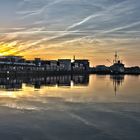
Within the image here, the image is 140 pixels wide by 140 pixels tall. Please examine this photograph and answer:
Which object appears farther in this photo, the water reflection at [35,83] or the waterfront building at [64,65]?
the waterfront building at [64,65]

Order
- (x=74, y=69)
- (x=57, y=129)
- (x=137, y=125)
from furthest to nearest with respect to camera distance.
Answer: (x=74, y=69)
(x=137, y=125)
(x=57, y=129)

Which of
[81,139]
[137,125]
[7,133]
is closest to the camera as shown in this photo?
[81,139]

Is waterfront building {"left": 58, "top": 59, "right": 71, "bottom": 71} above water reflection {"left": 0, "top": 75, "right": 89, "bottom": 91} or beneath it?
above

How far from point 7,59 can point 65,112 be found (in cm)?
13564

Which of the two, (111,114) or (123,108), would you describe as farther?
(123,108)

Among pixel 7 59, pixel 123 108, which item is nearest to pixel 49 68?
pixel 7 59

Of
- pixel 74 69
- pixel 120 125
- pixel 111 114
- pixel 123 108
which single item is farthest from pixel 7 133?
pixel 74 69

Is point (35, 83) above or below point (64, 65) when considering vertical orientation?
below

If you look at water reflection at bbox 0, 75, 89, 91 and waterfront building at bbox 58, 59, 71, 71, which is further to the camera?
waterfront building at bbox 58, 59, 71, 71

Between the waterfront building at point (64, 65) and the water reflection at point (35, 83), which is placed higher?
the waterfront building at point (64, 65)

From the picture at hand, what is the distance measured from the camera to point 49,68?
16812cm

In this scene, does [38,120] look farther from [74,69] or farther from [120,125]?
[74,69]

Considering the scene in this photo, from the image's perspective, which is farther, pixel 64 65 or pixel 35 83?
pixel 64 65

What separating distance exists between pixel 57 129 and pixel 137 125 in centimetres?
427
